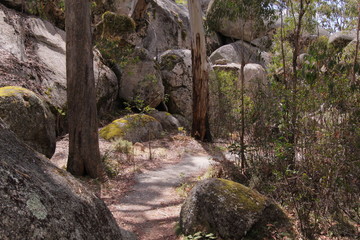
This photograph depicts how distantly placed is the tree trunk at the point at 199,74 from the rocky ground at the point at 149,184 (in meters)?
1.62

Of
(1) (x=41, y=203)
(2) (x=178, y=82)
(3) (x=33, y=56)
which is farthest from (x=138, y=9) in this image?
(1) (x=41, y=203)

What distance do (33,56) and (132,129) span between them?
3884 mm

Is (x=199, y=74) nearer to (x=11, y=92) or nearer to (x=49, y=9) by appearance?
(x=49, y=9)

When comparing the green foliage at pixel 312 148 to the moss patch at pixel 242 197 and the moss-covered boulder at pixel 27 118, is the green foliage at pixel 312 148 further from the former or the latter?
the moss-covered boulder at pixel 27 118

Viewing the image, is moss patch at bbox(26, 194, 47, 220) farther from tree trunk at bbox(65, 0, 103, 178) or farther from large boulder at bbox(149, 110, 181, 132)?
large boulder at bbox(149, 110, 181, 132)

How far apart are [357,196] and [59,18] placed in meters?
12.6

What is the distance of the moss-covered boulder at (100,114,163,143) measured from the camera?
33.2ft

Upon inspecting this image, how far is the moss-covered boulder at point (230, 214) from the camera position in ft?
13.3

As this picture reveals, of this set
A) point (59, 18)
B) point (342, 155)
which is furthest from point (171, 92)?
point (342, 155)

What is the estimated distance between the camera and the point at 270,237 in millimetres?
4035

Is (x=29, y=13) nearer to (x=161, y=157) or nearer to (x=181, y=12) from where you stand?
(x=161, y=157)

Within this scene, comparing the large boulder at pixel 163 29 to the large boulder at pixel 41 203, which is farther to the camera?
the large boulder at pixel 163 29

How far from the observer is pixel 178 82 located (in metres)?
15.8

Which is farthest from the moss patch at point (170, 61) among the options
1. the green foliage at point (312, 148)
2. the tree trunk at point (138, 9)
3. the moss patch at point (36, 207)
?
the moss patch at point (36, 207)
